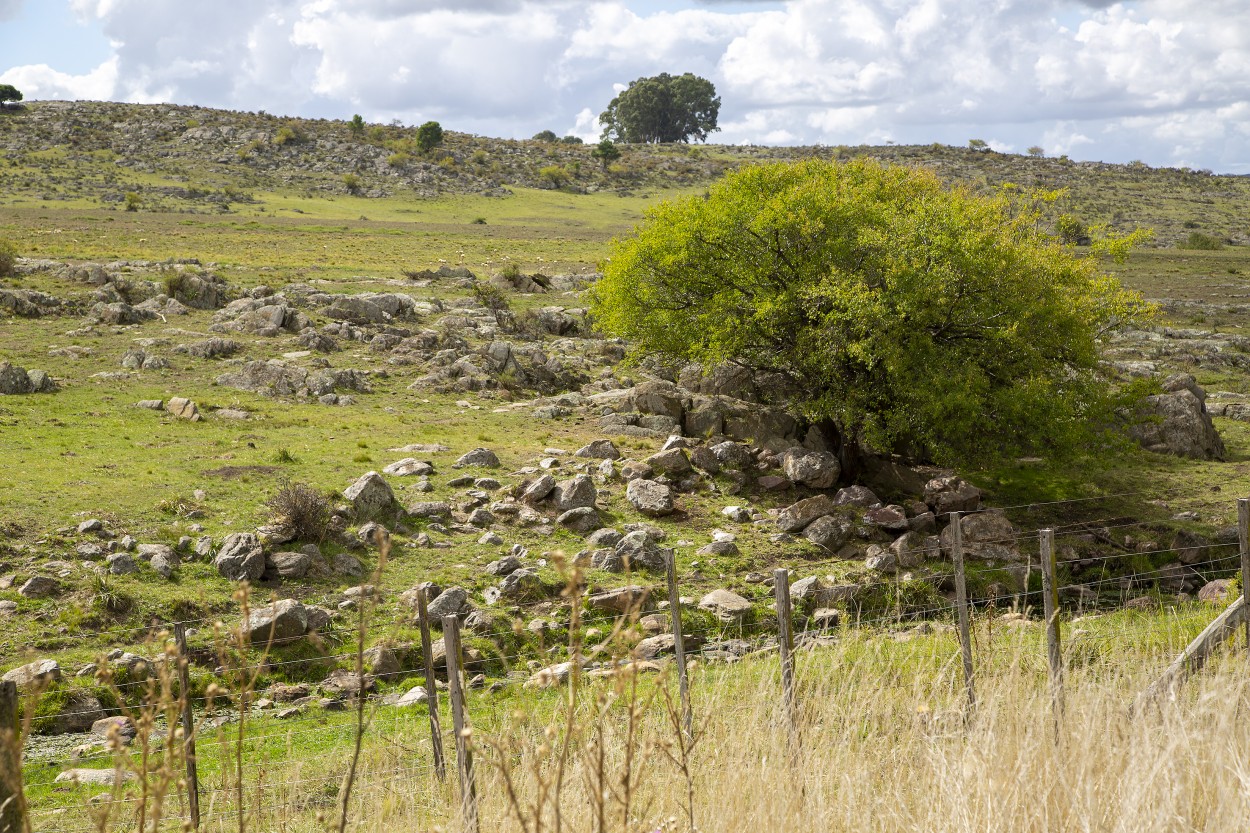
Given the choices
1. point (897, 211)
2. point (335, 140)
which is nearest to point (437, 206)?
point (335, 140)

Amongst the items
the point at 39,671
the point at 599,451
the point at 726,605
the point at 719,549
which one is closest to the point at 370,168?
the point at 599,451

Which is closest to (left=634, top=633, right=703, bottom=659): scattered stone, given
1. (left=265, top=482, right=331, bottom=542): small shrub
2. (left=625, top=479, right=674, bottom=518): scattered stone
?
(left=625, top=479, right=674, bottom=518): scattered stone

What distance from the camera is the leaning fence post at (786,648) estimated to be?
7.20 metres

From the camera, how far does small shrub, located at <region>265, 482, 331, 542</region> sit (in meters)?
18.5

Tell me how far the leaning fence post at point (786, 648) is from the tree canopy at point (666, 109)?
508ft

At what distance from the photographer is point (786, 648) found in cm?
783

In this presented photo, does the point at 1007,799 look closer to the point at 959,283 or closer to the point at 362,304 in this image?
the point at 959,283

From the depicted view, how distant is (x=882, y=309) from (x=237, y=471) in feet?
47.4

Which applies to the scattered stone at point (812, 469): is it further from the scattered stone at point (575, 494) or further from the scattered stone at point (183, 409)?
the scattered stone at point (183, 409)

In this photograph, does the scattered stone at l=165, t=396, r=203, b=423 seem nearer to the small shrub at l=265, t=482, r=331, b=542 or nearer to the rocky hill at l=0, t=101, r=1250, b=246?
the small shrub at l=265, t=482, r=331, b=542

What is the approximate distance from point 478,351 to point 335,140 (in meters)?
86.1

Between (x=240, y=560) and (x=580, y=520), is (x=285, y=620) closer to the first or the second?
(x=240, y=560)

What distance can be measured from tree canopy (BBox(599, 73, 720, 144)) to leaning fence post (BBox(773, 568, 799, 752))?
508ft

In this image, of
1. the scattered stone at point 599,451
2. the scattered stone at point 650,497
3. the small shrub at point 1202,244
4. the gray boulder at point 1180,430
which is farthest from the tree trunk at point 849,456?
the small shrub at point 1202,244
